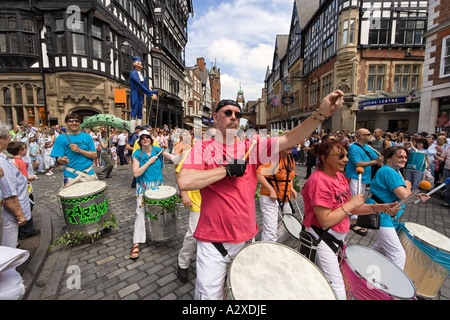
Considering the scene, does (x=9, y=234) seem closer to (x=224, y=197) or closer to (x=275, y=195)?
(x=224, y=197)

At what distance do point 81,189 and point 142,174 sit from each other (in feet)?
3.34

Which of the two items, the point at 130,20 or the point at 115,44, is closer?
the point at 115,44

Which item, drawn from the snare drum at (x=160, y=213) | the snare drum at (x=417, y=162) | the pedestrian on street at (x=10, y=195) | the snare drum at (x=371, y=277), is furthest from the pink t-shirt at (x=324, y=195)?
the snare drum at (x=417, y=162)

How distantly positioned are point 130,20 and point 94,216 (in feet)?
63.5

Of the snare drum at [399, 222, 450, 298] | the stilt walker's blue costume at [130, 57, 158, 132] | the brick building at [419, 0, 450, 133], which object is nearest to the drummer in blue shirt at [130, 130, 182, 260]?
the stilt walker's blue costume at [130, 57, 158, 132]

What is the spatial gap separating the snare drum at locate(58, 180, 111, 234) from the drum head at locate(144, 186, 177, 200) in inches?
33.0

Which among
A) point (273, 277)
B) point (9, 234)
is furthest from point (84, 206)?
point (273, 277)

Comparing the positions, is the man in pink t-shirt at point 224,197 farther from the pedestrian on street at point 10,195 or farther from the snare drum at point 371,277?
the pedestrian on street at point 10,195

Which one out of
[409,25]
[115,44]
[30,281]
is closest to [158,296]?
[30,281]

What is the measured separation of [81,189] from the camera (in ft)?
12.1

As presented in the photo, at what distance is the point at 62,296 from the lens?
8.85ft

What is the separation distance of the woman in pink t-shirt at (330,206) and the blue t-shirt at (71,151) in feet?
12.6

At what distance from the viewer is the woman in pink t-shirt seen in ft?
6.79
